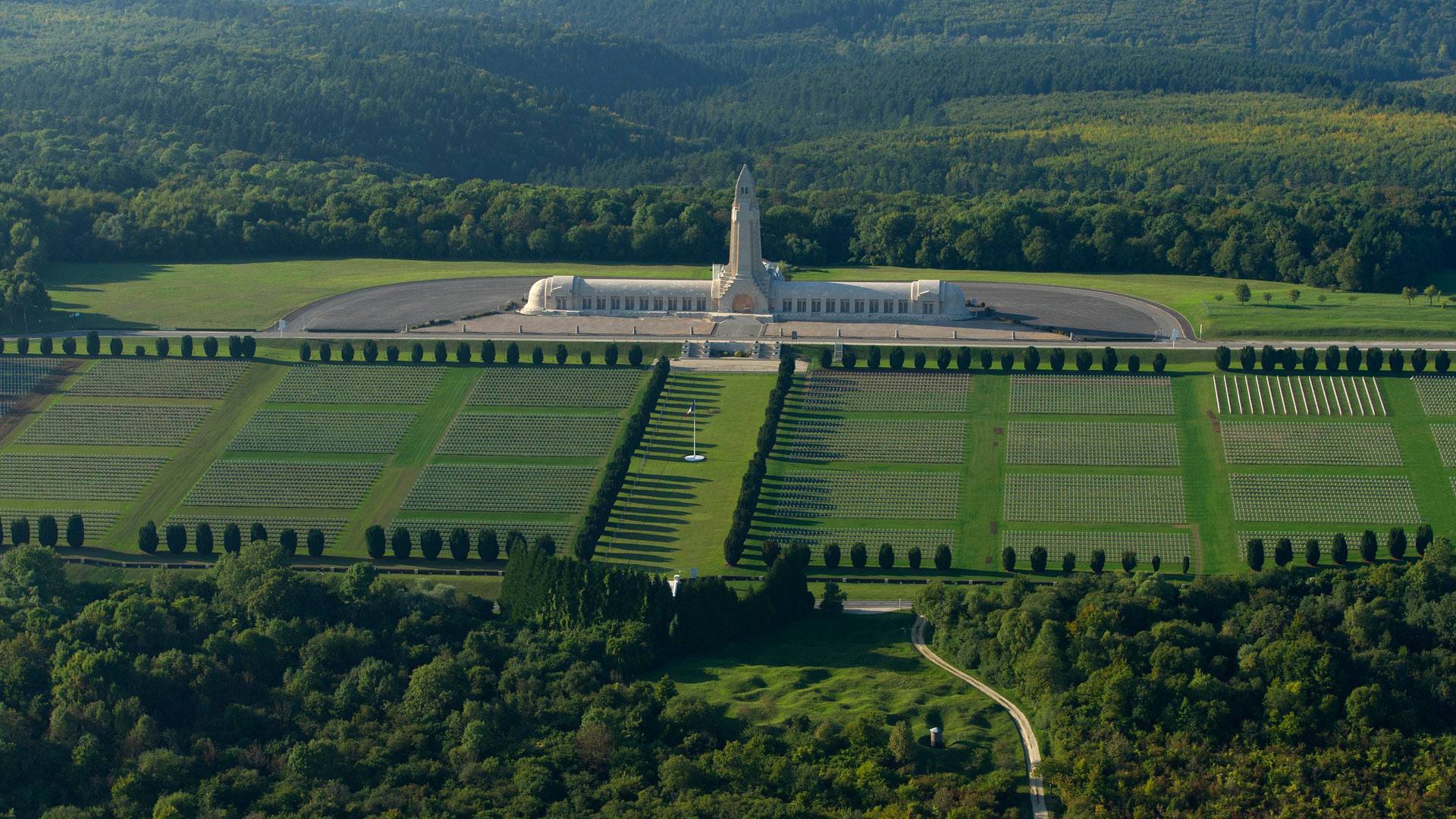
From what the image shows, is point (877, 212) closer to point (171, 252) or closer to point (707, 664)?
point (171, 252)

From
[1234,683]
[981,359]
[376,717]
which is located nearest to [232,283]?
[981,359]

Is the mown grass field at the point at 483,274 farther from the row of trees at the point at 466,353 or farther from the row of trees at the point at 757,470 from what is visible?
the row of trees at the point at 757,470

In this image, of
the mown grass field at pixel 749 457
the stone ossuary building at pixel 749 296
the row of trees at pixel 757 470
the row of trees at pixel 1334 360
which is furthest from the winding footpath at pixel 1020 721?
the stone ossuary building at pixel 749 296

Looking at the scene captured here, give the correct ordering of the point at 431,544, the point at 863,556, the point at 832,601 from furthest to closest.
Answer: the point at 431,544, the point at 863,556, the point at 832,601

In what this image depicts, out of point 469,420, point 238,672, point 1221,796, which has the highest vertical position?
point 469,420

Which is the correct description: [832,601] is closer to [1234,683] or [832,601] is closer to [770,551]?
[770,551]

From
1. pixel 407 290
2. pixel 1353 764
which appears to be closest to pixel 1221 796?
pixel 1353 764
